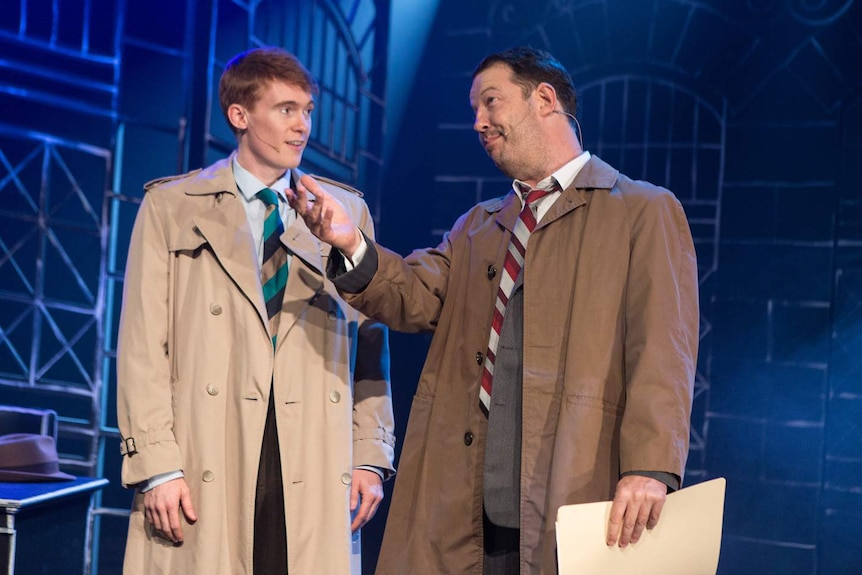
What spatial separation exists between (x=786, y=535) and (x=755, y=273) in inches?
35.4

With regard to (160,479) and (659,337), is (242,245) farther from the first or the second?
(659,337)

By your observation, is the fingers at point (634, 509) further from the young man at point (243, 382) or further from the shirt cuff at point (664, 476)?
the young man at point (243, 382)

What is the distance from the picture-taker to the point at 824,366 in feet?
10.1

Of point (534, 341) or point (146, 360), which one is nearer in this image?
point (534, 341)

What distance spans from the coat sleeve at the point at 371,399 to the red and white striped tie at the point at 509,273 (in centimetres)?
45

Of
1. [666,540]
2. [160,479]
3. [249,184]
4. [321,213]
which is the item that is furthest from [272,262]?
[666,540]

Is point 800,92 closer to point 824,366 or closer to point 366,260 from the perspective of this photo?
point 824,366

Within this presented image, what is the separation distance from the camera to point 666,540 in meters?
1.62

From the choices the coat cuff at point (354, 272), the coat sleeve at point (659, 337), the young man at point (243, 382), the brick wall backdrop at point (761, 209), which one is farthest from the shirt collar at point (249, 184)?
the brick wall backdrop at point (761, 209)

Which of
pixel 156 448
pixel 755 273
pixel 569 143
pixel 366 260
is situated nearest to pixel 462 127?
pixel 755 273

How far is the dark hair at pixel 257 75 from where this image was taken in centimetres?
227

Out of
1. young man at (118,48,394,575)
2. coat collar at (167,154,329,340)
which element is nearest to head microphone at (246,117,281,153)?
young man at (118,48,394,575)

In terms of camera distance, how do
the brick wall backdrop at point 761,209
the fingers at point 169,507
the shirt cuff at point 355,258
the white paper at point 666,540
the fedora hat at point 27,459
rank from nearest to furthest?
the white paper at point 666,540 → the shirt cuff at point 355,258 → the fingers at point 169,507 → the fedora hat at point 27,459 → the brick wall backdrop at point 761,209

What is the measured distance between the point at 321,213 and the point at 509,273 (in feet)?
1.41
